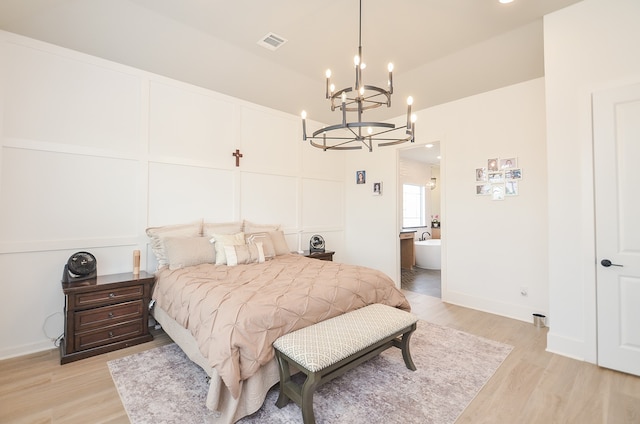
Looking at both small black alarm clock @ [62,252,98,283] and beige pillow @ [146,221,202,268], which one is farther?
beige pillow @ [146,221,202,268]

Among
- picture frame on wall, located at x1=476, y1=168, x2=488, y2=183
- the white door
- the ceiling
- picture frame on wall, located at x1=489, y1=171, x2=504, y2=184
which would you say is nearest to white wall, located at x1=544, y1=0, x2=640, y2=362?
the white door

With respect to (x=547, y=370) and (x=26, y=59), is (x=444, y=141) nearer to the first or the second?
(x=547, y=370)

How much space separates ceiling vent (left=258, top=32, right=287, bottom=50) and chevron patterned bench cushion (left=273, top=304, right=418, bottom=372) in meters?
A: 2.84

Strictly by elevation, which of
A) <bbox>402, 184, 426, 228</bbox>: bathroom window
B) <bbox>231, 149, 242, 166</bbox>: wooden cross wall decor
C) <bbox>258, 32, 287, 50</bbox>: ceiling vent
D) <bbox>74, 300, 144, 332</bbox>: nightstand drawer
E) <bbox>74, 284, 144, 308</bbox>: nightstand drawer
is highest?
<bbox>258, 32, 287, 50</bbox>: ceiling vent

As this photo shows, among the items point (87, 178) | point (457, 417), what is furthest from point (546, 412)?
point (87, 178)

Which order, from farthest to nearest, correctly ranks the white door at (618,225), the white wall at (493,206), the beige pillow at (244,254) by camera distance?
the white wall at (493,206) → the beige pillow at (244,254) → the white door at (618,225)

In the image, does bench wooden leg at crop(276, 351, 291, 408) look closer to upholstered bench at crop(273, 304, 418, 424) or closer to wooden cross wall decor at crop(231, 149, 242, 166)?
upholstered bench at crop(273, 304, 418, 424)

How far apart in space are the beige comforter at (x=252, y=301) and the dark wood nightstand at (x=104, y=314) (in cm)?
22

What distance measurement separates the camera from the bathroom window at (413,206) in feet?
24.3

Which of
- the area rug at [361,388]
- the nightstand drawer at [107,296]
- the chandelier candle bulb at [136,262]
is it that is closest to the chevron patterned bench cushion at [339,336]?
the area rug at [361,388]

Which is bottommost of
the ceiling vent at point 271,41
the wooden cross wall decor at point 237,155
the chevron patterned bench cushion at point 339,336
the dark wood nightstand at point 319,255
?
the chevron patterned bench cushion at point 339,336

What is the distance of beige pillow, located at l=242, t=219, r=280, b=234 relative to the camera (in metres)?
3.91

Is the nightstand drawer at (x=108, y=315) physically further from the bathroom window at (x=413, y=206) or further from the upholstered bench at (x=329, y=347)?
the bathroom window at (x=413, y=206)

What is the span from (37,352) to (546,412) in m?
4.09
